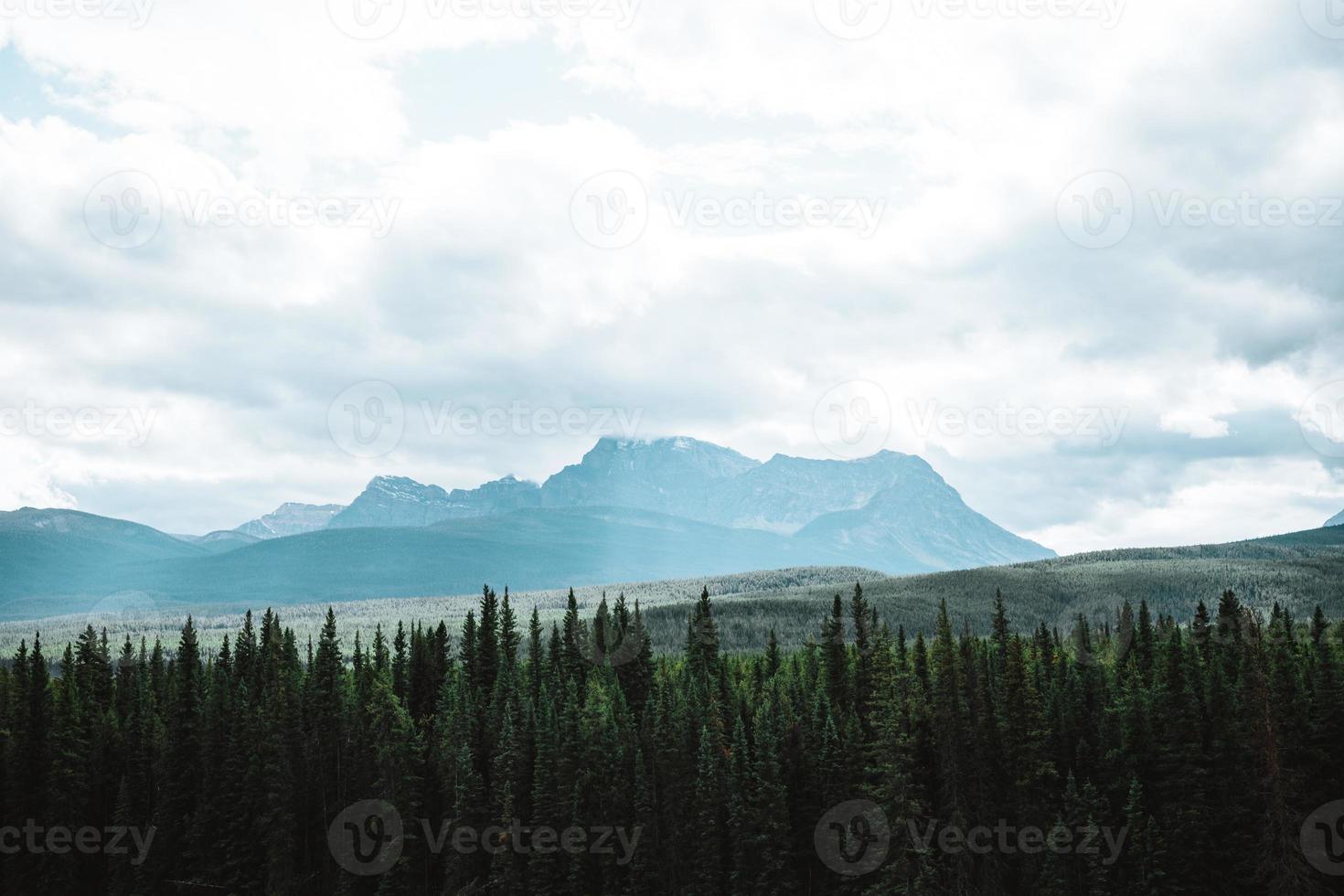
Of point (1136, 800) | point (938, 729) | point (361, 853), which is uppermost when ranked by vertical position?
point (938, 729)

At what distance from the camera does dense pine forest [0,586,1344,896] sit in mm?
78625

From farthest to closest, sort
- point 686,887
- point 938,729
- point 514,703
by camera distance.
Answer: point 514,703 → point 686,887 → point 938,729

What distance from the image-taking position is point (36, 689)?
107062 mm

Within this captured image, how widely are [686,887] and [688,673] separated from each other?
3323cm

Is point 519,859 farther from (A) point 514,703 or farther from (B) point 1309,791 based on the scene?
(B) point 1309,791

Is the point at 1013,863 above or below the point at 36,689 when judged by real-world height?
below

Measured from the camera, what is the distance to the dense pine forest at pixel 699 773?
78625 mm

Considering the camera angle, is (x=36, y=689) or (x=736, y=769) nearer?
(x=736, y=769)

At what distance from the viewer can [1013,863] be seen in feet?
272

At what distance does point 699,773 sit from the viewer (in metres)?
87.6

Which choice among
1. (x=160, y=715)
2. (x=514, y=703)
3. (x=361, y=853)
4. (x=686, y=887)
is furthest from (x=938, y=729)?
(x=160, y=715)

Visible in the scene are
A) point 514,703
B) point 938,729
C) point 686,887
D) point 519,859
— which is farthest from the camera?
point 514,703

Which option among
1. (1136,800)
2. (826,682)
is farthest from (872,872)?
(826,682)

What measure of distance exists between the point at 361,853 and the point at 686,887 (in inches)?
1368
